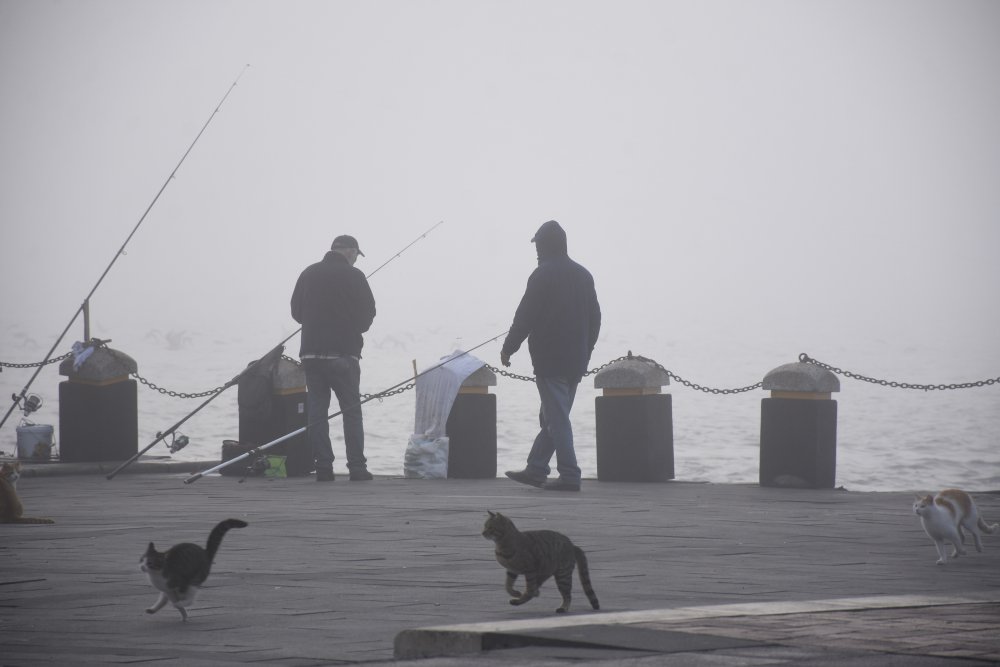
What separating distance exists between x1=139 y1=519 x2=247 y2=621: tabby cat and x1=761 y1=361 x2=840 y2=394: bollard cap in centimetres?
776

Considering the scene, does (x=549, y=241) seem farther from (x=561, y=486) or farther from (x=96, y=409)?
(x=96, y=409)

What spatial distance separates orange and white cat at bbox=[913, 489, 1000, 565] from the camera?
7.00 m

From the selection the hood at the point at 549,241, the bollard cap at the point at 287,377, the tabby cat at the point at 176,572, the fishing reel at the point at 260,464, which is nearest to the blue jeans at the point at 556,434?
the hood at the point at 549,241

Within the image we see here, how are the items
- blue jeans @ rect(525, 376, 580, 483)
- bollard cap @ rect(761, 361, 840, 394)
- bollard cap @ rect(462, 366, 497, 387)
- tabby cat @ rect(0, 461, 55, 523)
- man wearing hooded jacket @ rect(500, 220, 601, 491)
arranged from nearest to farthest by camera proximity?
1. tabby cat @ rect(0, 461, 55, 523)
2. blue jeans @ rect(525, 376, 580, 483)
3. man wearing hooded jacket @ rect(500, 220, 601, 491)
4. bollard cap @ rect(761, 361, 840, 394)
5. bollard cap @ rect(462, 366, 497, 387)

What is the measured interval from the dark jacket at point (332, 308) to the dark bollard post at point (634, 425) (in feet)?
6.56

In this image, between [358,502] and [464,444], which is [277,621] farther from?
[464,444]

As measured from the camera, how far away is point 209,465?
15164mm

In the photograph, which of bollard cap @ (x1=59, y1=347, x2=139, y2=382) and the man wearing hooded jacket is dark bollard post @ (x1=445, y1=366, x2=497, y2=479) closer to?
the man wearing hooded jacket

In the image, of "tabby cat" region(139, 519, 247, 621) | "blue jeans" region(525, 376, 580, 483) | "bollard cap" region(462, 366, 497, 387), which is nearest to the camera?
"tabby cat" region(139, 519, 247, 621)

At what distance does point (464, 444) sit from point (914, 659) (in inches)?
401

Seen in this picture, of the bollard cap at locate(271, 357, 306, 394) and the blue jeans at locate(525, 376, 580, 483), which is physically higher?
the bollard cap at locate(271, 357, 306, 394)

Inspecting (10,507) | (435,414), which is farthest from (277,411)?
(10,507)

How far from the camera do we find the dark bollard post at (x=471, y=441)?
14.0 meters

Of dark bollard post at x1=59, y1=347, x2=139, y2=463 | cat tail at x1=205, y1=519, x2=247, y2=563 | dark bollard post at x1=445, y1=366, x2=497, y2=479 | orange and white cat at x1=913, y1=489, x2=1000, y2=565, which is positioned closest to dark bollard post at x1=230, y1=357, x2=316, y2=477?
dark bollard post at x1=445, y1=366, x2=497, y2=479
